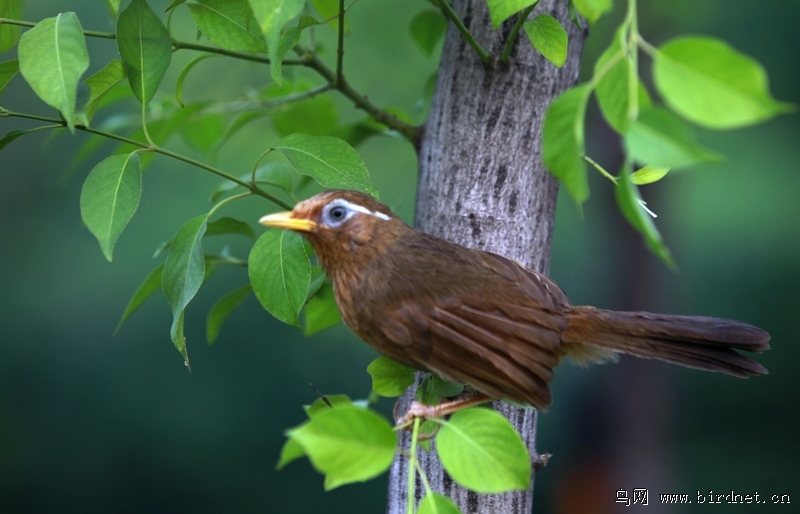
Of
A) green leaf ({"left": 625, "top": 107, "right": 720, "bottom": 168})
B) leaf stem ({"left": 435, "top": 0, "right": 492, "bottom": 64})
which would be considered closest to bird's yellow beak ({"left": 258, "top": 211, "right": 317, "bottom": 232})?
leaf stem ({"left": 435, "top": 0, "right": 492, "bottom": 64})

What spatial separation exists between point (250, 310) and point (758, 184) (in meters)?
2.97

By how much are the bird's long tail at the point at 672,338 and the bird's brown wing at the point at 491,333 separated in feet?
0.20

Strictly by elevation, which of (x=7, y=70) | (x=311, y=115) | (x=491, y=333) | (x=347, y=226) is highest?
(x=311, y=115)

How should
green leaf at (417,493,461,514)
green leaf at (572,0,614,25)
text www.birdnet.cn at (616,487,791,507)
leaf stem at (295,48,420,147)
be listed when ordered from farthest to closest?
1. text www.birdnet.cn at (616,487,791,507)
2. leaf stem at (295,48,420,147)
3. green leaf at (417,493,461,514)
4. green leaf at (572,0,614,25)

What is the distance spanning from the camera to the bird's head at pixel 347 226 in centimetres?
155

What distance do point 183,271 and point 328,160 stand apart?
0.33 meters

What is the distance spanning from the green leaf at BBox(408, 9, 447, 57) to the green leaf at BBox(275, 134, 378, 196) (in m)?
0.73

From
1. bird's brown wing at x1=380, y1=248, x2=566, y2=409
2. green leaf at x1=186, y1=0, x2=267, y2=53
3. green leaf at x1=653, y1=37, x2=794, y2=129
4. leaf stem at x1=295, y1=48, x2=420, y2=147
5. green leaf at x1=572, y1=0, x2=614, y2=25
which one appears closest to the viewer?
green leaf at x1=653, y1=37, x2=794, y2=129

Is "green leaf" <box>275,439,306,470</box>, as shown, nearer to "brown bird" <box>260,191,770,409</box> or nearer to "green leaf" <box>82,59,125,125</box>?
"brown bird" <box>260,191,770,409</box>

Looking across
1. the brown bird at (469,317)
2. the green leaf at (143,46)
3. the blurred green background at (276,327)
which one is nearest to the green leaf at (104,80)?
the green leaf at (143,46)

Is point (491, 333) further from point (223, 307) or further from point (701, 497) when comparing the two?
point (701, 497)

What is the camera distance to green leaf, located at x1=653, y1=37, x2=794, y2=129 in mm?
747

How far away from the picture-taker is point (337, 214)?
1575mm

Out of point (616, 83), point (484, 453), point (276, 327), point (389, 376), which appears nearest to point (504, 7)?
point (616, 83)
